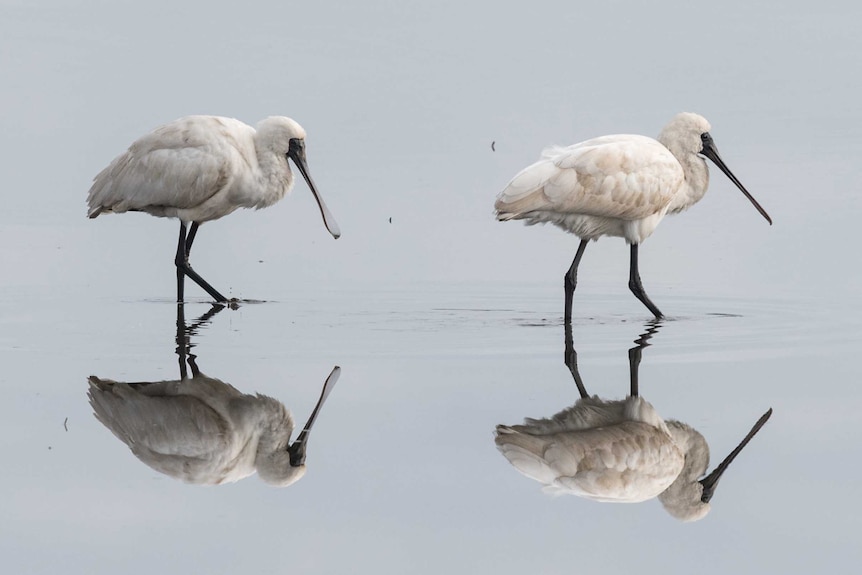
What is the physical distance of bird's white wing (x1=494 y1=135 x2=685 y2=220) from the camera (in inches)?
483

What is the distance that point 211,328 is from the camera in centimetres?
1226

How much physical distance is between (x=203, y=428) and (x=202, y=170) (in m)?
5.23

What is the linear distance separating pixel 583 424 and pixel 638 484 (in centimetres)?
98

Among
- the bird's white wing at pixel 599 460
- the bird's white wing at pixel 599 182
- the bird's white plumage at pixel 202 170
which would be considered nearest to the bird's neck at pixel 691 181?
the bird's white wing at pixel 599 182

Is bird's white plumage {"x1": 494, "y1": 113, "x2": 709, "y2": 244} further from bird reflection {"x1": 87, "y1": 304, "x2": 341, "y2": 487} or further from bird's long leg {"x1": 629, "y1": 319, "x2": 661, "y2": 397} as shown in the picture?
bird reflection {"x1": 87, "y1": 304, "x2": 341, "y2": 487}

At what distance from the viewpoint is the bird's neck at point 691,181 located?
44.2 feet

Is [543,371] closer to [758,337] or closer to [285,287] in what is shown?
[758,337]

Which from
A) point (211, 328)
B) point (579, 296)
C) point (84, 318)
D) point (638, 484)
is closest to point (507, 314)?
point (579, 296)

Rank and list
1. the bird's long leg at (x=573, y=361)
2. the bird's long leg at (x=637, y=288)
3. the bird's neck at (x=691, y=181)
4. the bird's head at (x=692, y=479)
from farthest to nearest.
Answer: the bird's neck at (x=691, y=181)
the bird's long leg at (x=637, y=288)
the bird's long leg at (x=573, y=361)
the bird's head at (x=692, y=479)

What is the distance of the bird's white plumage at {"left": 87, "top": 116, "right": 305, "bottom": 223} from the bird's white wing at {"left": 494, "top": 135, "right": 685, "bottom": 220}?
95.2 inches

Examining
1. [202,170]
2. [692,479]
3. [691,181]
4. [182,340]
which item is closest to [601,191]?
[691,181]

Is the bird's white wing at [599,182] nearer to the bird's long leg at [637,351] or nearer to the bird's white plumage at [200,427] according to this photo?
the bird's long leg at [637,351]

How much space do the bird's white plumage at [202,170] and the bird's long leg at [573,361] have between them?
3.14 m

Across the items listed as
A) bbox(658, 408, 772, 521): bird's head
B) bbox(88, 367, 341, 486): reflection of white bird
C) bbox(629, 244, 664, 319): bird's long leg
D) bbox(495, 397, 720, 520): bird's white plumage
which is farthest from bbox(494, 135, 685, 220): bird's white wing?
bbox(658, 408, 772, 521): bird's head
